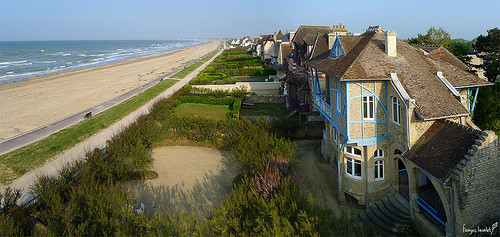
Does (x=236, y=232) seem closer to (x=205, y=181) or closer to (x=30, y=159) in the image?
(x=205, y=181)

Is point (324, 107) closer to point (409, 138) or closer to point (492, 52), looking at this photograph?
point (409, 138)

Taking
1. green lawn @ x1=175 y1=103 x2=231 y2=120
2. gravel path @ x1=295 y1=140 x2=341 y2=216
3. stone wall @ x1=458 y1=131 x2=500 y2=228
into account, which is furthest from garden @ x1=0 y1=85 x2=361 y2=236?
green lawn @ x1=175 y1=103 x2=231 y2=120

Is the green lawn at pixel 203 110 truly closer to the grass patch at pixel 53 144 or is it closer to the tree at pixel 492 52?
the grass patch at pixel 53 144

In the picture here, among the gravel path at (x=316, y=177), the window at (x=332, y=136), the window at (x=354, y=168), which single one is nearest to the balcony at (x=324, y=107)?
the window at (x=332, y=136)

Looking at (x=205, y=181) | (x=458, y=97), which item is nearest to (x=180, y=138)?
(x=205, y=181)

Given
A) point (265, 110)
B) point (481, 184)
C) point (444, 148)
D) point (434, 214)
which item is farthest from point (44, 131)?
point (481, 184)

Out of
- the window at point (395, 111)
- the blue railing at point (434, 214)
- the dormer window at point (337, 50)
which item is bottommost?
the blue railing at point (434, 214)
